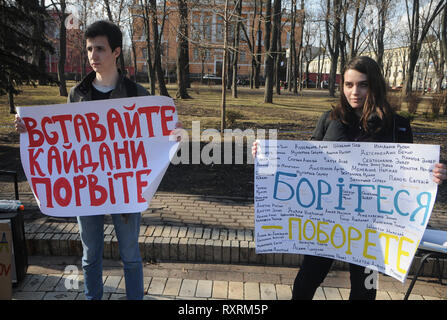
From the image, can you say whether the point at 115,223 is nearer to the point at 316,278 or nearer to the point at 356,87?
the point at 316,278

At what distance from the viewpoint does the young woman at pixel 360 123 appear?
93.0 inches

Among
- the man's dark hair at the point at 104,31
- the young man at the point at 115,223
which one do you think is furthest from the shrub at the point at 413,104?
the man's dark hair at the point at 104,31

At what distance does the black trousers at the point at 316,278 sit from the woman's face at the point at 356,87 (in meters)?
1.09

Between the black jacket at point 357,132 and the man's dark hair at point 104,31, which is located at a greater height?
the man's dark hair at point 104,31

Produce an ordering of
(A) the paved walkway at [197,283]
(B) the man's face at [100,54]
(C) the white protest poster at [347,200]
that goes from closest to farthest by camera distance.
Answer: (C) the white protest poster at [347,200]
(B) the man's face at [100,54]
(A) the paved walkway at [197,283]

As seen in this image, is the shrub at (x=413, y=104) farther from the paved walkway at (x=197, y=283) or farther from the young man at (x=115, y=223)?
the young man at (x=115, y=223)

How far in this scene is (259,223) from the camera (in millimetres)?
2688

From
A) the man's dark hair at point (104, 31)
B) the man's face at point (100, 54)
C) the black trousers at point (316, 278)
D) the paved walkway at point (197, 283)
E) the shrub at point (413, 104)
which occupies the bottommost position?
the paved walkway at point (197, 283)

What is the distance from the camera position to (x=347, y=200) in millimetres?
2529

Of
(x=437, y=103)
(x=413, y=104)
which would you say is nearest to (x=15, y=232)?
(x=413, y=104)

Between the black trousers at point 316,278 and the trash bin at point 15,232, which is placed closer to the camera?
the black trousers at point 316,278

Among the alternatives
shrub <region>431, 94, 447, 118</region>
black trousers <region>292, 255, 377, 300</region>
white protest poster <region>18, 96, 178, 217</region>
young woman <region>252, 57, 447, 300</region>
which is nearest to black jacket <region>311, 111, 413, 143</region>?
young woman <region>252, 57, 447, 300</region>
